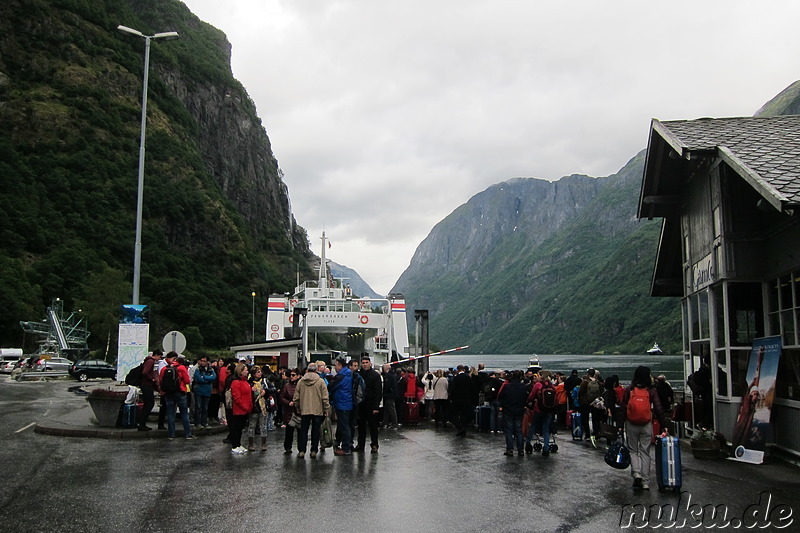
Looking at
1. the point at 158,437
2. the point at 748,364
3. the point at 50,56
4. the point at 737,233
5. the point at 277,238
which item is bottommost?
the point at 158,437

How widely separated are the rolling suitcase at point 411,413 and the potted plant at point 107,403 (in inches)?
295

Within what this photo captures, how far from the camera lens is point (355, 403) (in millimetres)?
13133

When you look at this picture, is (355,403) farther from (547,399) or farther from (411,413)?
(411,413)

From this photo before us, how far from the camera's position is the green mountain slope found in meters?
65.0

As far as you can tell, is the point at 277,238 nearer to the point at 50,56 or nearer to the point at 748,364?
the point at 50,56

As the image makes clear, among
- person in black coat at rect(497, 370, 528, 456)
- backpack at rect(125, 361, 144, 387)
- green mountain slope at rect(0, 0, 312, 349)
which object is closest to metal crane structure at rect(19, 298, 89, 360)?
green mountain slope at rect(0, 0, 312, 349)

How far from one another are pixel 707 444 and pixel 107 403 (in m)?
12.0

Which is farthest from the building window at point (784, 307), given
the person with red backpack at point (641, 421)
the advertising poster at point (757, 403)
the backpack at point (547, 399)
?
the backpack at point (547, 399)

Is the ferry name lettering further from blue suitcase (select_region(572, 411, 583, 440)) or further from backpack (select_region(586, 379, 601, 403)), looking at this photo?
blue suitcase (select_region(572, 411, 583, 440))

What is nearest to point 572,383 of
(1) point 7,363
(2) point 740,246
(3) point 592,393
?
(3) point 592,393

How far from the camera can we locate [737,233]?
12.9m

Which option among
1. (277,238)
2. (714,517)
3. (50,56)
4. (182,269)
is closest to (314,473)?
(714,517)

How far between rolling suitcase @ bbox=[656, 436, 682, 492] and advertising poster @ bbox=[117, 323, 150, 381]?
1446 cm

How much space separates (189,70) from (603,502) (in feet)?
397
